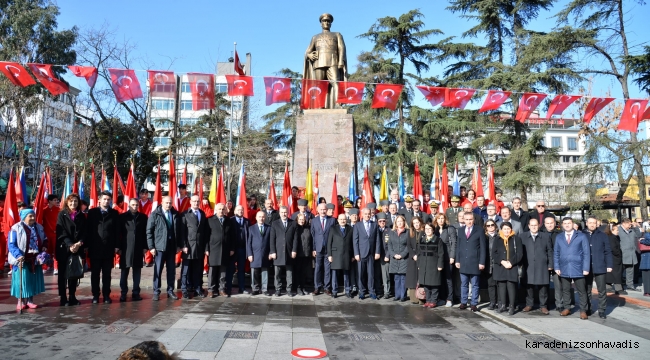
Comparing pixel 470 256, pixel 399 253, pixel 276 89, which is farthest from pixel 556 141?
pixel 470 256

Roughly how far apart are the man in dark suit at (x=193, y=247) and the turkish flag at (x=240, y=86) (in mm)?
5481

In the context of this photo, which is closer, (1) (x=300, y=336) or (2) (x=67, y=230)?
(1) (x=300, y=336)

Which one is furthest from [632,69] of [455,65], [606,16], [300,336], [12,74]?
[12,74]

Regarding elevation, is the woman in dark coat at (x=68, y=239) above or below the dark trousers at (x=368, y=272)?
above

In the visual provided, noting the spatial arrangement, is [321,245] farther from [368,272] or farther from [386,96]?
[386,96]

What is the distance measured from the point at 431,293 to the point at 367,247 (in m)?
1.44

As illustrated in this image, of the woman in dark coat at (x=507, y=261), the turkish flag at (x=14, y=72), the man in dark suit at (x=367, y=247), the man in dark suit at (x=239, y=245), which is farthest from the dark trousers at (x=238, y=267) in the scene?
the turkish flag at (x=14, y=72)

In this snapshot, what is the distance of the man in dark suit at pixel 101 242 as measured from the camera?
830cm

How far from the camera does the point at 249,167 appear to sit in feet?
90.5

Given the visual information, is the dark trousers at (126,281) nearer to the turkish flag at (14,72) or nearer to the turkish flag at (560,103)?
the turkish flag at (14,72)

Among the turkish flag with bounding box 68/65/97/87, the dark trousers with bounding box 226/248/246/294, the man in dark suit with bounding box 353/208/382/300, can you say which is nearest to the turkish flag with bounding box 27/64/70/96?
the turkish flag with bounding box 68/65/97/87

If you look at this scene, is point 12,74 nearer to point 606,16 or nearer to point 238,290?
point 238,290

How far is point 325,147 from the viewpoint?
46.2 ft

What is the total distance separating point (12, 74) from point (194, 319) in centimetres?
923
